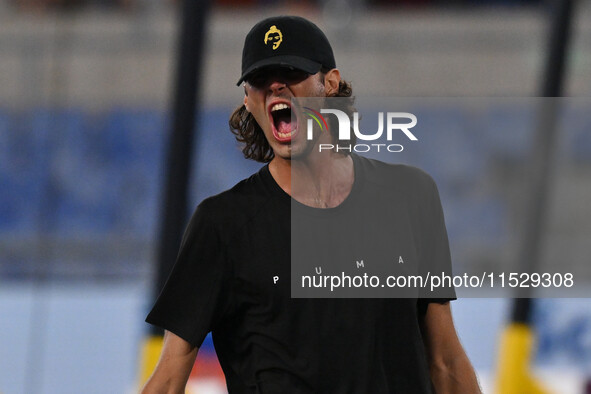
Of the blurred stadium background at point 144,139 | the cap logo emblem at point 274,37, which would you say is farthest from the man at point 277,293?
the blurred stadium background at point 144,139

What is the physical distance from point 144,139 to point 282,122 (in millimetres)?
6808

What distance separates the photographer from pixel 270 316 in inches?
71.7

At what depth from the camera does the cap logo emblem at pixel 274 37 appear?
179cm

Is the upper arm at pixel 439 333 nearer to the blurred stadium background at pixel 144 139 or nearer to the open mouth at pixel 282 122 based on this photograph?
the open mouth at pixel 282 122

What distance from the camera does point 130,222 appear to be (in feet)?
26.0

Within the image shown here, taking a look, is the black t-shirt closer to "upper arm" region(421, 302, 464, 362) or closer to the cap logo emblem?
"upper arm" region(421, 302, 464, 362)

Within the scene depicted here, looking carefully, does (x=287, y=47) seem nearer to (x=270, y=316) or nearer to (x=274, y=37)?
(x=274, y=37)

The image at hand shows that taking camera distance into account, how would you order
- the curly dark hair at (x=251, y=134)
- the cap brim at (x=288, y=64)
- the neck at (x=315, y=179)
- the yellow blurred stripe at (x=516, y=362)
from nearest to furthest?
the cap brim at (x=288, y=64)
the neck at (x=315, y=179)
the curly dark hair at (x=251, y=134)
the yellow blurred stripe at (x=516, y=362)

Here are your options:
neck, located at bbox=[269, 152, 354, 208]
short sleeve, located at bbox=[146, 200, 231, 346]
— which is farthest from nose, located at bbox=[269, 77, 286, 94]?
short sleeve, located at bbox=[146, 200, 231, 346]

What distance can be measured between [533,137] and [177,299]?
339 cm

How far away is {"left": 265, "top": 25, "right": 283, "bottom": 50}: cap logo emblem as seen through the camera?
1.79 m

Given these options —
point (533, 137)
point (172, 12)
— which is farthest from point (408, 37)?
point (533, 137)

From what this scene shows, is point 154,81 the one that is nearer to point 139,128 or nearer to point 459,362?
point 139,128

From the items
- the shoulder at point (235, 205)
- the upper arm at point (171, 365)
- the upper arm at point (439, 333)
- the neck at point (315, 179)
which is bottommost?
the upper arm at point (171, 365)
